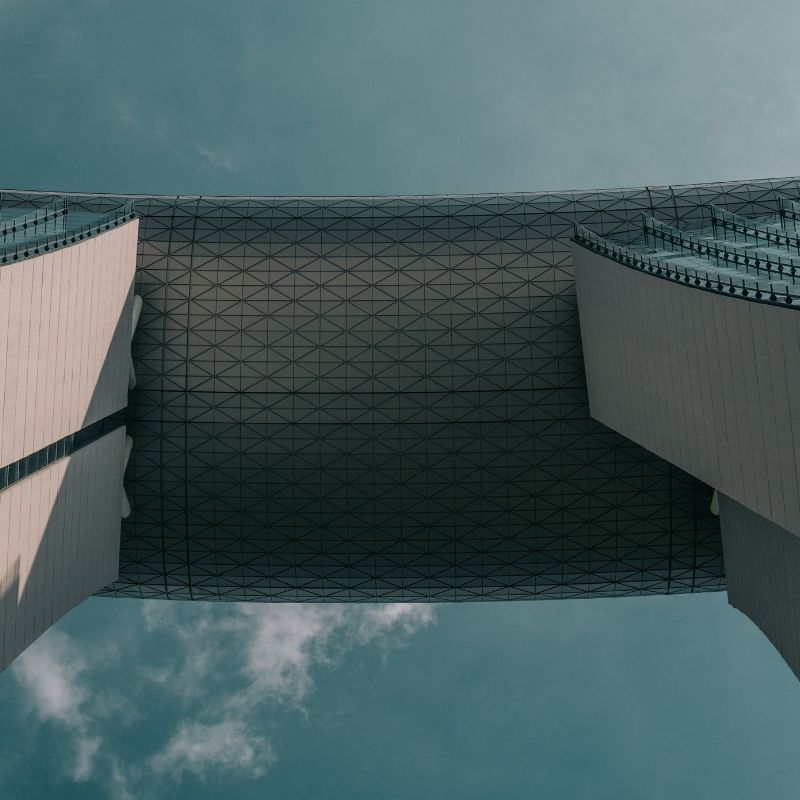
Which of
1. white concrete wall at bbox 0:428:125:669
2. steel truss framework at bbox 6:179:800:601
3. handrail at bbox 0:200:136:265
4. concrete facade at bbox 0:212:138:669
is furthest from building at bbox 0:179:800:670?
handrail at bbox 0:200:136:265

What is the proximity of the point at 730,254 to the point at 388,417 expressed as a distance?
21.9 meters

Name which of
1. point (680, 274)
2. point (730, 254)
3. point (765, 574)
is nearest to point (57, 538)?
point (680, 274)

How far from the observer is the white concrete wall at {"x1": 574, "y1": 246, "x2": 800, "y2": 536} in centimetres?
2359

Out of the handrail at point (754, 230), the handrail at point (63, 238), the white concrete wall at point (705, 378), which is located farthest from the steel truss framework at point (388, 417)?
the handrail at point (754, 230)

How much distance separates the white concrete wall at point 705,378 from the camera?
77.4 ft

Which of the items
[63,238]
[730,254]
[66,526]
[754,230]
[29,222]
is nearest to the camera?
[730,254]

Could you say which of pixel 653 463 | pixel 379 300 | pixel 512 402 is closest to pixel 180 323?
pixel 379 300

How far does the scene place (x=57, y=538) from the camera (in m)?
36.1

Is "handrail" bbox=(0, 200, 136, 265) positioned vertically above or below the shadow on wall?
above

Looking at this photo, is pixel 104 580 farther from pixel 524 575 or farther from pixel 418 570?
pixel 524 575

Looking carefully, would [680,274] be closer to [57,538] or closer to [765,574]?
[765,574]

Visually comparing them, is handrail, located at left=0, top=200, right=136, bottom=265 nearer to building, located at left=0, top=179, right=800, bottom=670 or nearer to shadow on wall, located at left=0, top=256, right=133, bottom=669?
shadow on wall, located at left=0, top=256, right=133, bottom=669

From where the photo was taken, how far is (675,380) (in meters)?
30.9

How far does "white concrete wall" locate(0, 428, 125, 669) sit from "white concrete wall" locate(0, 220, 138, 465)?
2.01 meters
